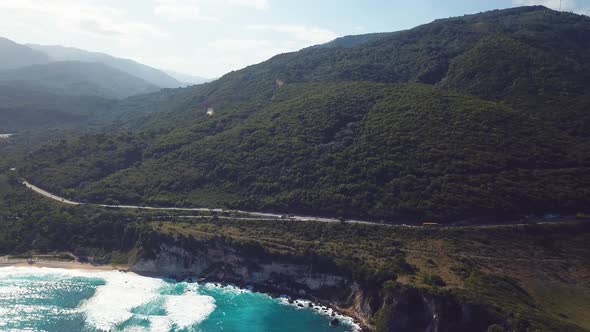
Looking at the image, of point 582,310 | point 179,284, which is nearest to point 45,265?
point 179,284

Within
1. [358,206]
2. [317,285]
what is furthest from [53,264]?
[358,206]

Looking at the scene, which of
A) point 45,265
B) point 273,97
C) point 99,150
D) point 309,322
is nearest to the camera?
point 309,322

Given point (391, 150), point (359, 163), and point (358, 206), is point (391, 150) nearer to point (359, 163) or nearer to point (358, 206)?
point (359, 163)

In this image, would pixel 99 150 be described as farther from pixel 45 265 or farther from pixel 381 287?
pixel 381 287

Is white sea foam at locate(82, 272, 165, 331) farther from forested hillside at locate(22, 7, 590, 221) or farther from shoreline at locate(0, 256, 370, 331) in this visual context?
forested hillside at locate(22, 7, 590, 221)

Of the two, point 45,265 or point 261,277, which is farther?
point 45,265

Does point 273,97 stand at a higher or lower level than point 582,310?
higher
